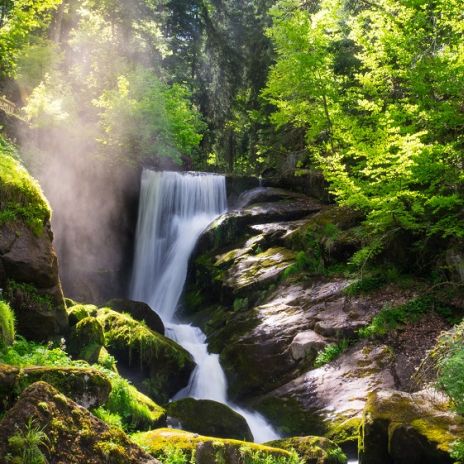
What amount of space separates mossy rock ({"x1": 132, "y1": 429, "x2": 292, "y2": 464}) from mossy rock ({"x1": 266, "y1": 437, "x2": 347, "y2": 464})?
0.95 meters

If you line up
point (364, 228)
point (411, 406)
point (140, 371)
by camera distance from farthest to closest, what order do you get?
point (364, 228), point (140, 371), point (411, 406)

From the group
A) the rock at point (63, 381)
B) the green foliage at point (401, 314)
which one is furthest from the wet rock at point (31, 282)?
the green foliage at point (401, 314)

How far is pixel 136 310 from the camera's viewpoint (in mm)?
13070

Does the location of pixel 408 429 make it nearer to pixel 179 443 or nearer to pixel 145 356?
pixel 179 443

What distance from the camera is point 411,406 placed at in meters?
6.66

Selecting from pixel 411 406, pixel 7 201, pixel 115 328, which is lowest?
pixel 115 328

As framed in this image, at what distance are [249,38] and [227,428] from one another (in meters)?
25.3

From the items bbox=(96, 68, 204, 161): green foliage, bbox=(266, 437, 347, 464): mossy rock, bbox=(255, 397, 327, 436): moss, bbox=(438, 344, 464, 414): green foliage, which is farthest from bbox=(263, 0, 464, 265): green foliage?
bbox=(96, 68, 204, 161): green foliage

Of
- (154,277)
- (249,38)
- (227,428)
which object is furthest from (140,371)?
(249,38)

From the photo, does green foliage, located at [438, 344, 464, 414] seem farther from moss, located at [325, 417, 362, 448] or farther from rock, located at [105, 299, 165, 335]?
rock, located at [105, 299, 165, 335]

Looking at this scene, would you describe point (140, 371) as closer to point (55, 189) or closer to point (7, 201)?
point (7, 201)

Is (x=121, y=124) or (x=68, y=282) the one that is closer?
(x=68, y=282)

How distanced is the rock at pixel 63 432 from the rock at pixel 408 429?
13.0 feet

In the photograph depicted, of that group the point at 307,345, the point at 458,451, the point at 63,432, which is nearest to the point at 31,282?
the point at 63,432
